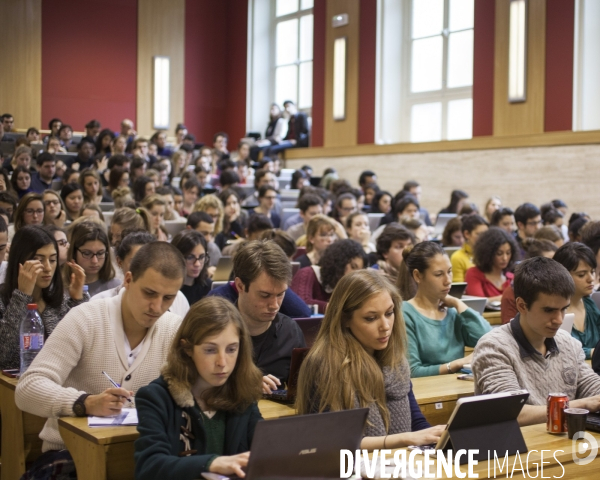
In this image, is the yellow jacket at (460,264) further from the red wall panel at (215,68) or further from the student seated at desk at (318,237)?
the red wall panel at (215,68)

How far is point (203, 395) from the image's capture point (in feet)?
8.52

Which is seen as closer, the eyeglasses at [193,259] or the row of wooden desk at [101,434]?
the row of wooden desk at [101,434]

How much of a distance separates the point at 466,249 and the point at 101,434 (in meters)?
5.07

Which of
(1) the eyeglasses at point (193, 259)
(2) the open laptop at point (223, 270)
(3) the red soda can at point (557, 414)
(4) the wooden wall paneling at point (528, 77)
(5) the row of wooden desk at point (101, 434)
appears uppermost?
(4) the wooden wall paneling at point (528, 77)

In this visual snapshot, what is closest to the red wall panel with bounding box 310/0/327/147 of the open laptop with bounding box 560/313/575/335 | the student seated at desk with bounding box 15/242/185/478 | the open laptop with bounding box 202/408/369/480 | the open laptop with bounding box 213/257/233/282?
the open laptop with bounding box 213/257/233/282

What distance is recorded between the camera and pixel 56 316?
385cm

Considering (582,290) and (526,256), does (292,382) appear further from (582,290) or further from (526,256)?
(526,256)

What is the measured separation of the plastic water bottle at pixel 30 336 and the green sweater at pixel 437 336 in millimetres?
1710

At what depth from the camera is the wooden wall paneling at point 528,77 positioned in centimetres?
1200

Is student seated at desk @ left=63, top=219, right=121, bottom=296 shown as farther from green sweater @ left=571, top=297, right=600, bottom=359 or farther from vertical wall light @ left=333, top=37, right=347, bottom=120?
vertical wall light @ left=333, top=37, right=347, bottom=120

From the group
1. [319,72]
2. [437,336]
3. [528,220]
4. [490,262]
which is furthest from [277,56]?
[437,336]

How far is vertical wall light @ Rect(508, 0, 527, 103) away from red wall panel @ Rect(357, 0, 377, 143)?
3.16 metres

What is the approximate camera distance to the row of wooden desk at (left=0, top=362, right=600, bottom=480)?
8.75 ft

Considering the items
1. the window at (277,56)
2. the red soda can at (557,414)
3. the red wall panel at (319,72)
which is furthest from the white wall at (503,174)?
the red soda can at (557,414)
